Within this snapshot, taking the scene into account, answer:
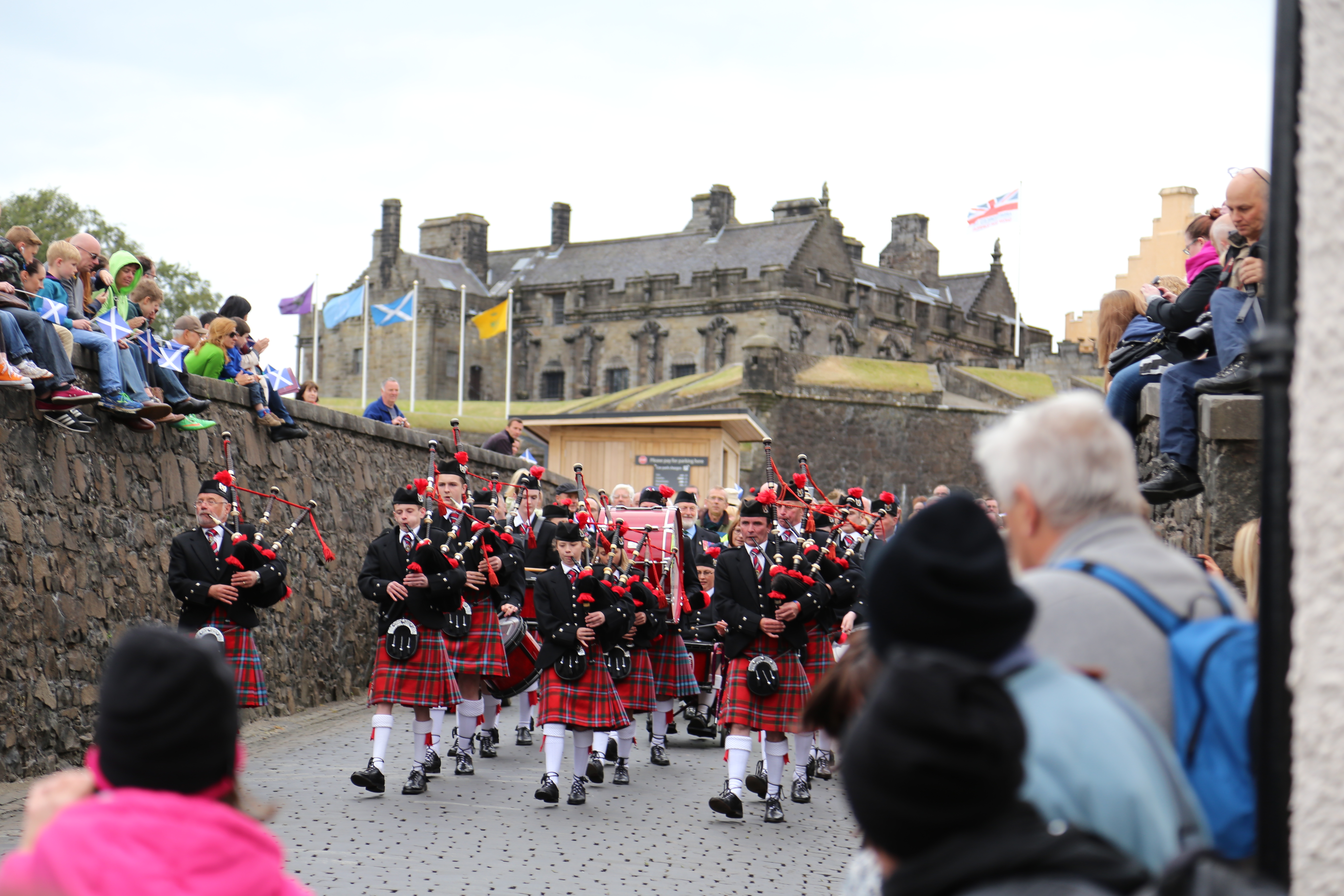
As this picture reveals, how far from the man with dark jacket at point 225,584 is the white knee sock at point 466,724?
1.48m

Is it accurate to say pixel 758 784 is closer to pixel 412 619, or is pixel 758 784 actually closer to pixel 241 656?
pixel 412 619

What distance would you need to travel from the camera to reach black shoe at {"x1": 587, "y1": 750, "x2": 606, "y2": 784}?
9.28 m

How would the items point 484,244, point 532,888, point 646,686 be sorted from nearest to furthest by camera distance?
point 532,888 → point 646,686 → point 484,244

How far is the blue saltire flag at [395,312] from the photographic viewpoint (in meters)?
40.3

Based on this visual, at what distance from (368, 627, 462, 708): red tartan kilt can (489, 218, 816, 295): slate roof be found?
1823 inches

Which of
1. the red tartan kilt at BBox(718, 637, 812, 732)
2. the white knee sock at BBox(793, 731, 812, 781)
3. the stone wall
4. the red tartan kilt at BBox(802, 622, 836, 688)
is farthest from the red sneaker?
the white knee sock at BBox(793, 731, 812, 781)

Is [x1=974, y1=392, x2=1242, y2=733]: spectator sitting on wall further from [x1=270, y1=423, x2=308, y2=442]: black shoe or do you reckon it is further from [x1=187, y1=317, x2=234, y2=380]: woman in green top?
[x1=270, y1=423, x2=308, y2=442]: black shoe

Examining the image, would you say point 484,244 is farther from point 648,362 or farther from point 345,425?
point 345,425

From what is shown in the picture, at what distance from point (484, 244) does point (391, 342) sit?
862 centimetres

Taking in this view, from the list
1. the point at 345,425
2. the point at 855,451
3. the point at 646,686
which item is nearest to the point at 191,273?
the point at 855,451

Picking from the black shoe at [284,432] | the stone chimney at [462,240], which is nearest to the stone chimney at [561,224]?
the stone chimney at [462,240]

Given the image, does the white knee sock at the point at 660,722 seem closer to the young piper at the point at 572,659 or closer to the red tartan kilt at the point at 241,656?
the young piper at the point at 572,659

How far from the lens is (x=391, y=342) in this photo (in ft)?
199

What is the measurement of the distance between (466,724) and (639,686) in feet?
4.41
